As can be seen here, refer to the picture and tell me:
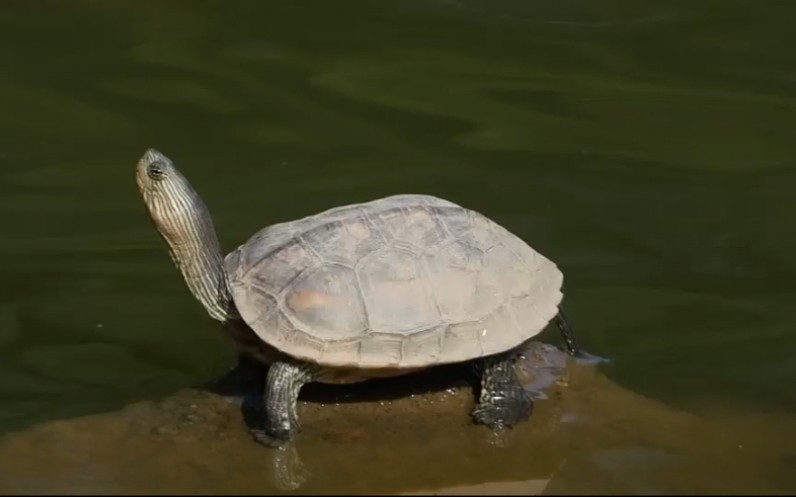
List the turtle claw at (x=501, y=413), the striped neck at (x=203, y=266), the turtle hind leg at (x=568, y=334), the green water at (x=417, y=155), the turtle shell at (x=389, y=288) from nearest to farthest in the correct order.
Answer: the turtle shell at (x=389, y=288) → the turtle claw at (x=501, y=413) → the striped neck at (x=203, y=266) → the turtle hind leg at (x=568, y=334) → the green water at (x=417, y=155)

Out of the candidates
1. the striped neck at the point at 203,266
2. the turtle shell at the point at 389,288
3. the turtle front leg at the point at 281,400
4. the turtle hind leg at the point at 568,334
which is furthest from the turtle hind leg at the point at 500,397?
the striped neck at the point at 203,266

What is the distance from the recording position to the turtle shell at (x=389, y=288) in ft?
14.1

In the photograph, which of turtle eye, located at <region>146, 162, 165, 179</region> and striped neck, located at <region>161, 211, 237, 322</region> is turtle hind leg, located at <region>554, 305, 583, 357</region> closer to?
striped neck, located at <region>161, 211, 237, 322</region>

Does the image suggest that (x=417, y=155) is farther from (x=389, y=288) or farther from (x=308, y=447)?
(x=308, y=447)

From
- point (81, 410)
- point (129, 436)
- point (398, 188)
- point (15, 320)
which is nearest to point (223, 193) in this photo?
point (398, 188)

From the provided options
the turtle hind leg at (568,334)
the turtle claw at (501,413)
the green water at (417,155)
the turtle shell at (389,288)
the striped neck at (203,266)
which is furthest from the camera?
the green water at (417,155)

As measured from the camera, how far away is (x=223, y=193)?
6.84m

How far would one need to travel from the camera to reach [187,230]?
4699mm

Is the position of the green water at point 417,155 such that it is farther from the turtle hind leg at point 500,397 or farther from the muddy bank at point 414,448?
the turtle hind leg at point 500,397

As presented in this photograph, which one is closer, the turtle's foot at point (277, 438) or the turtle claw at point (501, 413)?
the turtle's foot at point (277, 438)

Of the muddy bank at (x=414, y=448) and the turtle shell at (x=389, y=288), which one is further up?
the turtle shell at (x=389, y=288)

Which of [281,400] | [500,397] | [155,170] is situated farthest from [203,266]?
[500,397]

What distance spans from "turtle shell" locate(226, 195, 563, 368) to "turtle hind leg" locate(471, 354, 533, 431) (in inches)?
6.2

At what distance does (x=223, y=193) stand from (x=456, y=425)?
2.73 m
